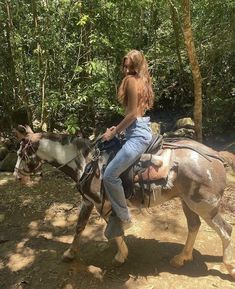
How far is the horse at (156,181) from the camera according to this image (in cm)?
482

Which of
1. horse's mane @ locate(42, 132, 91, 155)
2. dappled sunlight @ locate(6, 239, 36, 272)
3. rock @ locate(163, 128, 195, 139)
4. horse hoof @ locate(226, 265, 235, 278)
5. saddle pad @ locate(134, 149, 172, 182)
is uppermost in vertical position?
horse's mane @ locate(42, 132, 91, 155)

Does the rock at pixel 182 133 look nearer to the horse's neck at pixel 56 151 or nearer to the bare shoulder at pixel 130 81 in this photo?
the horse's neck at pixel 56 151

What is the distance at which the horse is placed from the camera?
15.8ft

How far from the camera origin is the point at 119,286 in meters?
4.97

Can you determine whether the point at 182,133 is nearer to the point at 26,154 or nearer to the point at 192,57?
the point at 192,57

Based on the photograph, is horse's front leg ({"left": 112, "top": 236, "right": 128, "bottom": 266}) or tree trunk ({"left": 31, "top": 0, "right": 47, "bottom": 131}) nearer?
horse's front leg ({"left": 112, "top": 236, "right": 128, "bottom": 266})

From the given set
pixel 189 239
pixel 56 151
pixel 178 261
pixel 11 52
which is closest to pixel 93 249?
pixel 178 261

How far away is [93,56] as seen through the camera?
32.8 feet

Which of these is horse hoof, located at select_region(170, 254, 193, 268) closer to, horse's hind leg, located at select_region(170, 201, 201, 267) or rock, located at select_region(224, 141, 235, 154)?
horse's hind leg, located at select_region(170, 201, 201, 267)

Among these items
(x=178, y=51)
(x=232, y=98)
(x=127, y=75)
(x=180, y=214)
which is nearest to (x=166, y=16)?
(x=178, y=51)

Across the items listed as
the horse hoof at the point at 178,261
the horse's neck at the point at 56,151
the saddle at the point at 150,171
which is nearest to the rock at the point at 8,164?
the horse's neck at the point at 56,151

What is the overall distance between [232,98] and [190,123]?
160cm

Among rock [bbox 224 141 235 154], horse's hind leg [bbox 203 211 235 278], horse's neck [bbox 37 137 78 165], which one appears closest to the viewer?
horse's hind leg [bbox 203 211 235 278]

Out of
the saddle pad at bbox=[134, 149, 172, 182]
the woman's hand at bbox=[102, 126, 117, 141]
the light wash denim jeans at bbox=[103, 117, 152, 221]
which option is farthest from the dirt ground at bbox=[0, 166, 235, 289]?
the woman's hand at bbox=[102, 126, 117, 141]
